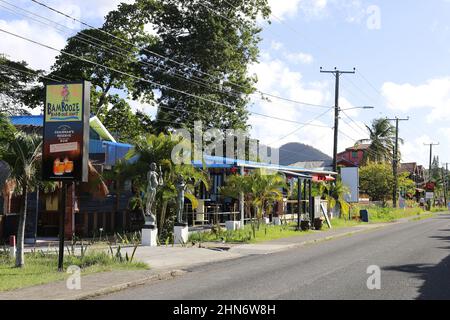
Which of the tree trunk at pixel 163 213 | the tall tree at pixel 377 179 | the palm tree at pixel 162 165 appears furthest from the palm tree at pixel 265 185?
the tall tree at pixel 377 179

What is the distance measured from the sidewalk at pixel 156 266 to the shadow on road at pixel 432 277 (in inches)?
219

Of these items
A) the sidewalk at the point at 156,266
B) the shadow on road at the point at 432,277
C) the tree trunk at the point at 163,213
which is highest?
the tree trunk at the point at 163,213

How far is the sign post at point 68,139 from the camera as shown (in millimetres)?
13188

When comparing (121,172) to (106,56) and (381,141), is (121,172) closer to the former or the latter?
(106,56)

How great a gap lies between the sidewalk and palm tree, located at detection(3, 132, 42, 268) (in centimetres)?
260

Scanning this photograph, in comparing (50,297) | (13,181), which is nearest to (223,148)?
(13,181)

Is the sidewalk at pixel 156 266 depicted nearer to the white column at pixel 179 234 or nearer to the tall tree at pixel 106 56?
the white column at pixel 179 234

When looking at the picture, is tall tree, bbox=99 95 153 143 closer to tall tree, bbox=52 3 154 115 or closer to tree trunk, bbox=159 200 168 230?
tall tree, bbox=52 3 154 115

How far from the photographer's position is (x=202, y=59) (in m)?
38.6

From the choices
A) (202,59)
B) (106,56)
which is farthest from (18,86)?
(202,59)

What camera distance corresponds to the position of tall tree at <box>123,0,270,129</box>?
38.7 meters

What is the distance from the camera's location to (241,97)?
4125 centimetres

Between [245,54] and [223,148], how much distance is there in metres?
7.88

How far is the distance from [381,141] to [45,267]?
6424 centimetres
